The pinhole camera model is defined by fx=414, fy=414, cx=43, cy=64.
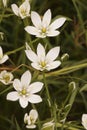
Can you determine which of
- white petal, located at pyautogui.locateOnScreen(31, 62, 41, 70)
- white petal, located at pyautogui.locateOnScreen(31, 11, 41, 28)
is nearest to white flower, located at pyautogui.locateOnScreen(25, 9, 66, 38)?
white petal, located at pyautogui.locateOnScreen(31, 11, 41, 28)

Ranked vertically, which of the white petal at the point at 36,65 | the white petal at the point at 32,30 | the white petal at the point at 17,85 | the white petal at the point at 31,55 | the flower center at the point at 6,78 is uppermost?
the white petal at the point at 32,30

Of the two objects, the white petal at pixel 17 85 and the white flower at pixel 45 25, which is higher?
the white flower at pixel 45 25

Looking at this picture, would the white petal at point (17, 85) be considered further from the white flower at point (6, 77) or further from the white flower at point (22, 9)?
the white flower at point (22, 9)

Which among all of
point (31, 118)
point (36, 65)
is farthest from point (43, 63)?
point (31, 118)

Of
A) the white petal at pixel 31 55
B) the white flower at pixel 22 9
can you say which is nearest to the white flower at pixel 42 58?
the white petal at pixel 31 55

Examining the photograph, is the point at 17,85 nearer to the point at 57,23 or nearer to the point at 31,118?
the point at 31,118

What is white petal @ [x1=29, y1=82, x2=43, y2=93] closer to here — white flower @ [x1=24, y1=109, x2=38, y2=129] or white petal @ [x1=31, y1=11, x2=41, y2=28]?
white flower @ [x1=24, y1=109, x2=38, y2=129]
